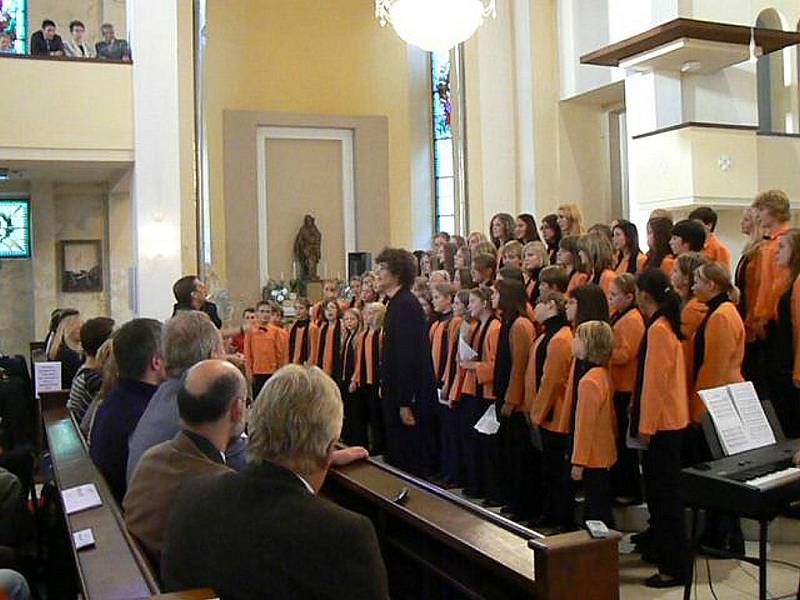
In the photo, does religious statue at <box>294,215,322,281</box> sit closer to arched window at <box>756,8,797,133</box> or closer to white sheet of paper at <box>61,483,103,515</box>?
arched window at <box>756,8,797,133</box>

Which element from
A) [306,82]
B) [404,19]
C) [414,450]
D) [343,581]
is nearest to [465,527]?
[343,581]

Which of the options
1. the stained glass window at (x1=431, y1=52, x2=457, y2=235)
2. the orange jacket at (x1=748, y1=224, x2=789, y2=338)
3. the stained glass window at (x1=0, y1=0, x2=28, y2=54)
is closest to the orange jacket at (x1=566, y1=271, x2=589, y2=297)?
the orange jacket at (x1=748, y1=224, x2=789, y2=338)

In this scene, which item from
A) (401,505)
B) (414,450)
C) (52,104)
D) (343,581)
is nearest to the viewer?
(343,581)

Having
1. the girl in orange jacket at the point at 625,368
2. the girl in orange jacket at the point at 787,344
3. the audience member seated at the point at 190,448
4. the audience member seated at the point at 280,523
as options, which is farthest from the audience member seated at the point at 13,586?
the girl in orange jacket at the point at 787,344

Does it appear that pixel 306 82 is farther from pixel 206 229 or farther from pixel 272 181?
pixel 206 229

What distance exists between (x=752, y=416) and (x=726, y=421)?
7.8 inches

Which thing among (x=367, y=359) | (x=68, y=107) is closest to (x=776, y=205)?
(x=367, y=359)

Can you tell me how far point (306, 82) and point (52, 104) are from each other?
242 inches

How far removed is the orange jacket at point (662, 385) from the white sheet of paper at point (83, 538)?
278cm

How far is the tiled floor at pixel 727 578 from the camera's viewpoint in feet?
14.3

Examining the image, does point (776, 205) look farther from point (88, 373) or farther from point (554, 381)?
point (88, 373)

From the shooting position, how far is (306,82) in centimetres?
1535

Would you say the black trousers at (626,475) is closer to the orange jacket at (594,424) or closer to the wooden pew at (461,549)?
the orange jacket at (594,424)

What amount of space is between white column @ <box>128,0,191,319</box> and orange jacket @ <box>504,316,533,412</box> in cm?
591
